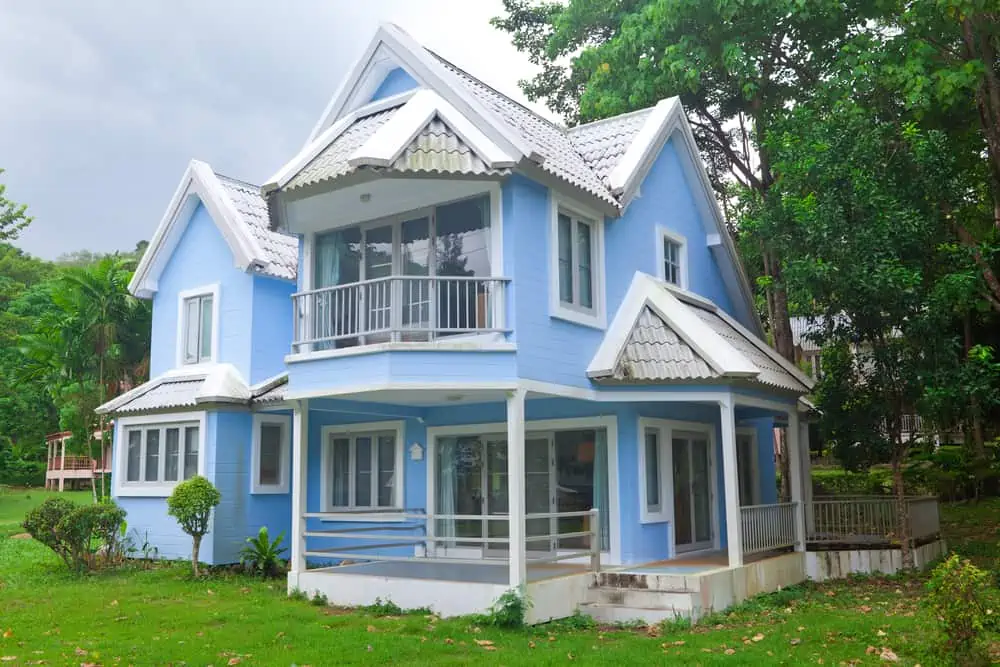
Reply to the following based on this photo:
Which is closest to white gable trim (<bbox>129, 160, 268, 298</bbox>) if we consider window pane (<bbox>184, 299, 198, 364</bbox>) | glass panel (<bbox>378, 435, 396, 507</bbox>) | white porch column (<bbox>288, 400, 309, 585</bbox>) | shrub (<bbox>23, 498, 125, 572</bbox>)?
window pane (<bbox>184, 299, 198, 364</bbox>)

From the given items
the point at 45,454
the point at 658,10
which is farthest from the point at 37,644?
the point at 45,454

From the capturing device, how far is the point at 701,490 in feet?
55.5

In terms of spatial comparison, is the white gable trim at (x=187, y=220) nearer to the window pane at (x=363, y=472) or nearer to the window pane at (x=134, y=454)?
the window pane at (x=134, y=454)

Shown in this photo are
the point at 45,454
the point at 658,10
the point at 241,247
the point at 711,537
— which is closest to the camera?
the point at 711,537

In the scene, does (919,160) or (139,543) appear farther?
(139,543)

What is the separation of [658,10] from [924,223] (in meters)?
8.55

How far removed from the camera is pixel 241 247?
722 inches

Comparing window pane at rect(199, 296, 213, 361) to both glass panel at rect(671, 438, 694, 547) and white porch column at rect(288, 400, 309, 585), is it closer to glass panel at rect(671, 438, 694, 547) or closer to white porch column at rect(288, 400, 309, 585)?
white porch column at rect(288, 400, 309, 585)

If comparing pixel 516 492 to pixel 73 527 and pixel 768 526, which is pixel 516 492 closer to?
pixel 768 526

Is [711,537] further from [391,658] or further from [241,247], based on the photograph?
[241,247]

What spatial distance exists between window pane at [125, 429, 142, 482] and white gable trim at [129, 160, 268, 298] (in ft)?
10.9

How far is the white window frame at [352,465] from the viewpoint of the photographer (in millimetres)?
16984

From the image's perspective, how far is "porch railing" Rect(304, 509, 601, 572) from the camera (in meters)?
13.7

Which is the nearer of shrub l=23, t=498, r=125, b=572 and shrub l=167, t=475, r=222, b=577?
shrub l=167, t=475, r=222, b=577
